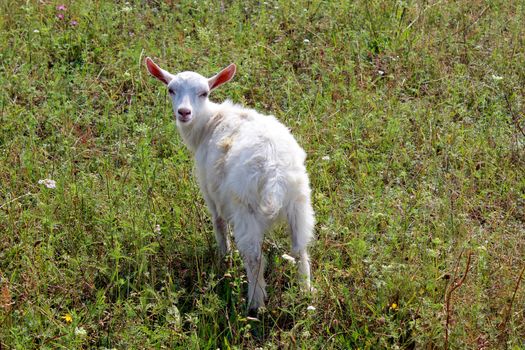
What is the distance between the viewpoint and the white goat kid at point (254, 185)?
524 centimetres

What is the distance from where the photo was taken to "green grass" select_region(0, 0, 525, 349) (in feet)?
17.0

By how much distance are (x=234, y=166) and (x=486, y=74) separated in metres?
4.03

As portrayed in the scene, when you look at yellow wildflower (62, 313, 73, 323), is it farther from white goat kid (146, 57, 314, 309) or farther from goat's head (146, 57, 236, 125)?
goat's head (146, 57, 236, 125)

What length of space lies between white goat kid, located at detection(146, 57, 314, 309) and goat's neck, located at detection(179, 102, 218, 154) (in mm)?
217

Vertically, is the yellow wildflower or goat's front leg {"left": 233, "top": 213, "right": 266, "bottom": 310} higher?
goat's front leg {"left": 233, "top": 213, "right": 266, "bottom": 310}

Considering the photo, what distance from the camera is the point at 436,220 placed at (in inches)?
244

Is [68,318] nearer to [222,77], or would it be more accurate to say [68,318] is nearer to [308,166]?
[222,77]

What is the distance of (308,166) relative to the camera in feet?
22.8

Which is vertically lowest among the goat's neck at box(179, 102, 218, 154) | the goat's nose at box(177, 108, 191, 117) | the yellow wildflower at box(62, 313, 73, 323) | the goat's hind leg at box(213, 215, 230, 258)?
the yellow wildflower at box(62, 313, 73, 323)

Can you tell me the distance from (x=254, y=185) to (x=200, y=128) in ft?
4.27

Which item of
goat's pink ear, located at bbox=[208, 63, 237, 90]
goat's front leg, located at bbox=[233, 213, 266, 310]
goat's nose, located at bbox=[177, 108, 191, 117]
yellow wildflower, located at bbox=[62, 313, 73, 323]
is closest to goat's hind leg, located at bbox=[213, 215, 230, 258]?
goat's front leg, located at bbox=[233, 213, 266, 310]

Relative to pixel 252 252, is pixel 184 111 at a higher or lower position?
higher

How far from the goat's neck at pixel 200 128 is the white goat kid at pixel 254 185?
217 mm

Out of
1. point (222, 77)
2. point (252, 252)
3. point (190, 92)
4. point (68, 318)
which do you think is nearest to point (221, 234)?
point (252, 252)
